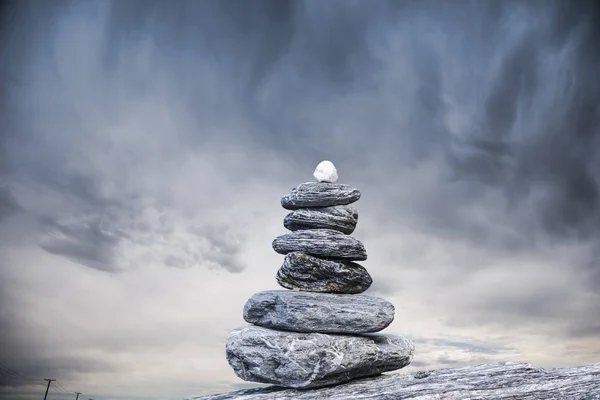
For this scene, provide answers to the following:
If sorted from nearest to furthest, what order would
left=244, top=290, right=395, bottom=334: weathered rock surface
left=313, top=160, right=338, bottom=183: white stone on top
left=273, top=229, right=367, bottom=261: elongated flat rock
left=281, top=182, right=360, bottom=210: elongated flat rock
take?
left=244, top=290, right=395, bottom=334: weathered rock surface < left=273, top=229, right=367, bottom=261: elongated flat rock < left=281, top=182, right=360, bottom=210: elongated flat rock < left=313, top=160, right=338, bottom=183: white stone on top

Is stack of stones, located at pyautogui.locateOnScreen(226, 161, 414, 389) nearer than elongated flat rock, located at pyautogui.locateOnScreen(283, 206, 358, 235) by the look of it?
Yes

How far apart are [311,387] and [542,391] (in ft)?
20.4

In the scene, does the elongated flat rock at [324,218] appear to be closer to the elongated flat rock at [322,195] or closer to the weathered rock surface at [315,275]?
the elongated flat rock at [322,195]

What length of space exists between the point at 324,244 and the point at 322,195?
1685mm

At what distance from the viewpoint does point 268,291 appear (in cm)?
1681

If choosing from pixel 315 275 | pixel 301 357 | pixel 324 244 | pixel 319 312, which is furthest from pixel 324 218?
pixel 301 357

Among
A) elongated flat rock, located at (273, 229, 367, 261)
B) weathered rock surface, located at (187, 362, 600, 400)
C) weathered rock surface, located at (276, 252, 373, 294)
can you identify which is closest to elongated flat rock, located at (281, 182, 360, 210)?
elongated flat rock, located at (273, 229, 367, 261)

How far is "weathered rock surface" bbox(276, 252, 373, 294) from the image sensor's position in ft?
54.5

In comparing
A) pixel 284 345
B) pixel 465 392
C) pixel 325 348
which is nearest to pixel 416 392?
pixel 465 392

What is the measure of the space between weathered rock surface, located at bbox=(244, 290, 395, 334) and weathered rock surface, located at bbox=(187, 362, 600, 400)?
169 cm

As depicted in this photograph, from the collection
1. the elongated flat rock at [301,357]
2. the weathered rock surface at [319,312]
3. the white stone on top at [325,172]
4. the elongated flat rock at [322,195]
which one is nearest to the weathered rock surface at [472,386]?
the elongated flat rock at [301,357]

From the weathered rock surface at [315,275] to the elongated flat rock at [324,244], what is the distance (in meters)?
0.25

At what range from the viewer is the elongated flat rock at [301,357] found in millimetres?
15273

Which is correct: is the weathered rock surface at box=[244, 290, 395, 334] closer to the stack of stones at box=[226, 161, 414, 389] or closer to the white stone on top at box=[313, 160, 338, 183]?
the stack of stones at box=[226, 161, 414, 389]
